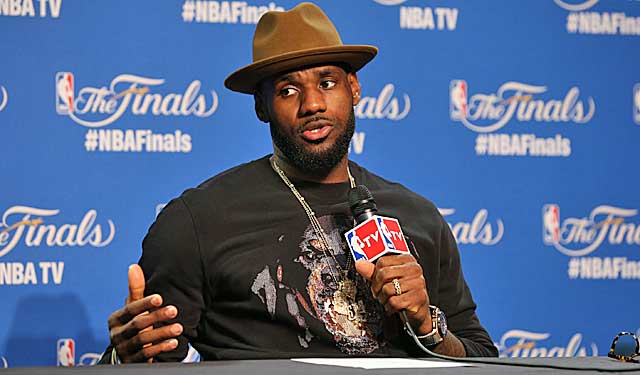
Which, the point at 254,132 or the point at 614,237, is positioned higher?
the point at 254,132

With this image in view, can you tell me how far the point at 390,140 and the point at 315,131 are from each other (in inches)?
35.8

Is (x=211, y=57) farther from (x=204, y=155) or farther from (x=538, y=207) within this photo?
(x=538, y=207)

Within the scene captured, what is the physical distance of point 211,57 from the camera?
2803mm

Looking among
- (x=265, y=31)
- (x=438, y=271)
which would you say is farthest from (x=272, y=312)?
(x=265, y=31)

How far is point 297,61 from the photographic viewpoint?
79.0 inches

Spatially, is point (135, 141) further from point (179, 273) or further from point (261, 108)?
point (179, 273)

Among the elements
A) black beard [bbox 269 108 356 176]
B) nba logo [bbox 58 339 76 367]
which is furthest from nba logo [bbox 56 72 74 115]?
black beard [bbox 269 108 356 176]

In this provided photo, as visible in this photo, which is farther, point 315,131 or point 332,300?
point 315,131

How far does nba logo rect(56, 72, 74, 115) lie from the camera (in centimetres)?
269

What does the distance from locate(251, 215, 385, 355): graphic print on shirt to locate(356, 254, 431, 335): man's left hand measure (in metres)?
0.23

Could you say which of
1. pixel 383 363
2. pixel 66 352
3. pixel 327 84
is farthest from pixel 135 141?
pixel 383 363

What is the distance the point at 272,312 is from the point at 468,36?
1.41 m

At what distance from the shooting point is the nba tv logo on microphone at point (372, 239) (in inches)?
63.1

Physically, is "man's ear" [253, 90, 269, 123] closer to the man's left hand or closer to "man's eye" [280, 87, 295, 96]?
"man's eye" [280, 87, 295, 96]
